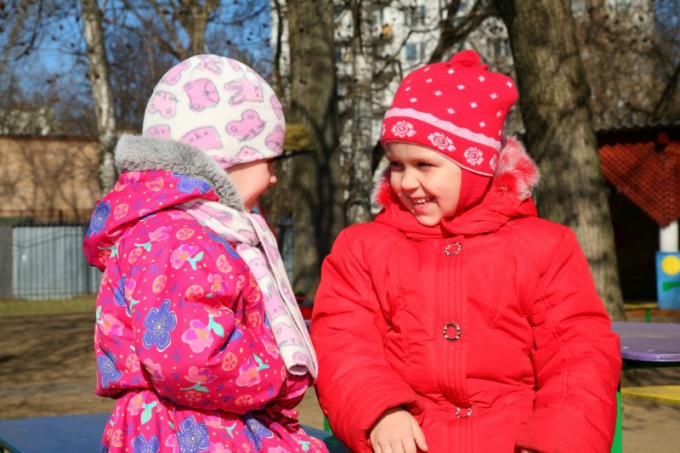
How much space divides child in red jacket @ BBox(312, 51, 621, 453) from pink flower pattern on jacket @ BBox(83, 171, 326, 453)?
0.20 m

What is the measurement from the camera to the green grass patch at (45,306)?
18.9 metres

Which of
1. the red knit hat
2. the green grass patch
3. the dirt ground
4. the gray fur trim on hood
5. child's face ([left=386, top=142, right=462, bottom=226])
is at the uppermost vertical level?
the red knit hat

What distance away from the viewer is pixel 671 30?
24641 mm

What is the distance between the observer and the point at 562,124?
6.98m

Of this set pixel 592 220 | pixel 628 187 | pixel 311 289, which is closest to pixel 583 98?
pixel 592 220

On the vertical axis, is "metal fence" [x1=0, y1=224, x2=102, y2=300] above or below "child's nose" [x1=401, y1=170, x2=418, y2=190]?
below

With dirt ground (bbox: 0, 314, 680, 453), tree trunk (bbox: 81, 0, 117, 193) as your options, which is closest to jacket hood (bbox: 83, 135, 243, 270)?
A: dirt ground (bbox: 0, 314, 680, 453)

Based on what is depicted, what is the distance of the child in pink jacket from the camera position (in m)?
2.02

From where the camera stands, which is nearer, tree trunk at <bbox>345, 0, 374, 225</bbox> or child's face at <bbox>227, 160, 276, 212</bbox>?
child's face at <bbox>227, 160, 276, 212</bbox>

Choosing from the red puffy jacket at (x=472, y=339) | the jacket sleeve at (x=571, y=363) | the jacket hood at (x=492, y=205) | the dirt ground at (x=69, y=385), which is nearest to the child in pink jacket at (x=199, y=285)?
the red puffy jacket at (x=472, y=339)

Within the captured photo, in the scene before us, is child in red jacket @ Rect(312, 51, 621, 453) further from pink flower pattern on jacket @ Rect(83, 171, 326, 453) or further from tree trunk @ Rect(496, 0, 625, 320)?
tree trunk @ Rect(496, 0, 625, 320)

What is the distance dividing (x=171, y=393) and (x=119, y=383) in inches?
6.6

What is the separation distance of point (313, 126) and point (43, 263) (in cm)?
1461

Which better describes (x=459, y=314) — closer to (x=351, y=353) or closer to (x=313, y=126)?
(x=351, y=353)
